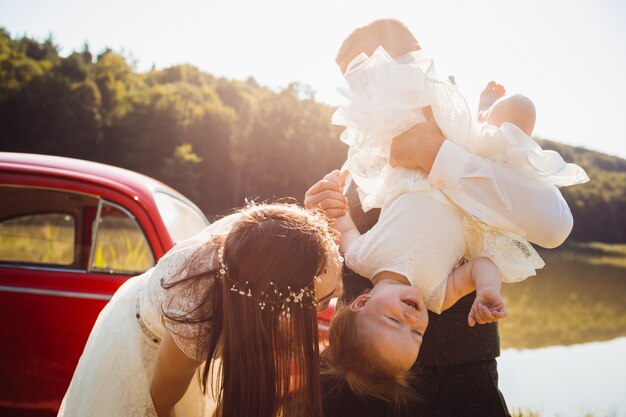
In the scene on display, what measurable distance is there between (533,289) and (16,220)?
661 inches

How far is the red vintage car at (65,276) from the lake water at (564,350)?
354cm

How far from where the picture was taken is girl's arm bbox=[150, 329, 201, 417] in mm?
1719

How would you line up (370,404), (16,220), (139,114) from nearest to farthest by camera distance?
(370,404)
(16,220)
(139,114)

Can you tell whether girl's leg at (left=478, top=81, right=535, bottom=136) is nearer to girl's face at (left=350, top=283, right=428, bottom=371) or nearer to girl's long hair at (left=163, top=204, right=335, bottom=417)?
girl's face at (left=350, top=283, right=428, bottom=371)

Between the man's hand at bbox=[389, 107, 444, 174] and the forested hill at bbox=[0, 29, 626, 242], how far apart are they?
2807 cm

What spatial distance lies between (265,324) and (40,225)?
3.36 m

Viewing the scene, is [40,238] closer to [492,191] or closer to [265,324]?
[265,324]

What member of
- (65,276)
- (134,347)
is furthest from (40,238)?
(134,347)

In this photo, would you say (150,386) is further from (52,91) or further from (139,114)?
(139,114)

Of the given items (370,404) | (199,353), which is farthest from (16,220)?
(370,404)

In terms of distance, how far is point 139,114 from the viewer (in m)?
34.6

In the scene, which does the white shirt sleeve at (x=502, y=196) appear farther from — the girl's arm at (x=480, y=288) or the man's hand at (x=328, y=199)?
the man's hand at (x=328, y=199)

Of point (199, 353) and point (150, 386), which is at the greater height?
point (199, 353)

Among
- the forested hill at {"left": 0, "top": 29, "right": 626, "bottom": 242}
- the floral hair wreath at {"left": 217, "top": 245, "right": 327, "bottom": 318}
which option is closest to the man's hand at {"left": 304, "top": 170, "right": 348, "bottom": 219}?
the floral hair wreath at {"left": 217, "top": 245, "right": 327, "bottom": 318}
